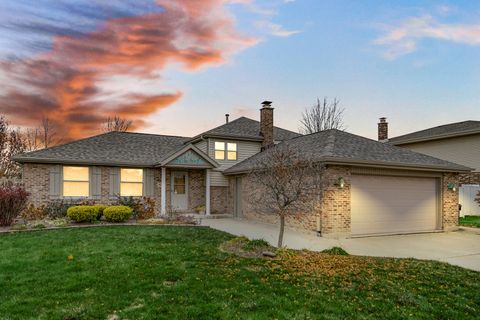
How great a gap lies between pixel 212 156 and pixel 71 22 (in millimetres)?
9500

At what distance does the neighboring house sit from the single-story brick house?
21.2 feet

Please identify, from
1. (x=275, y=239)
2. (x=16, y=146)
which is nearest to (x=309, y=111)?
(x=275, y=239)

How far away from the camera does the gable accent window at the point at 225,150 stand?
19.1 meters

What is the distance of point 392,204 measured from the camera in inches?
499

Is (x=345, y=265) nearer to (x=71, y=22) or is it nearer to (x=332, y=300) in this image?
(x=332, y=300)

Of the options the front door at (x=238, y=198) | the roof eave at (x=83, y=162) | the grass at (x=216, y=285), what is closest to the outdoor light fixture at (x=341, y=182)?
the grass at (x=216, y=285)

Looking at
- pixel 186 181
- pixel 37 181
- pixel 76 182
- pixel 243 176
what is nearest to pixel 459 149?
pixel 243 176

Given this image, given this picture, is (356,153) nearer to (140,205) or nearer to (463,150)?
(140,205)

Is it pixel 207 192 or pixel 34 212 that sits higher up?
pixel 207 192

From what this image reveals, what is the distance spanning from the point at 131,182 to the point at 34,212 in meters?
4.47

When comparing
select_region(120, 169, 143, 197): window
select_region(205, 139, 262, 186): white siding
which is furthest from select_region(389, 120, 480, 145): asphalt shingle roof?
select_region(120, 169, 143, 197): window

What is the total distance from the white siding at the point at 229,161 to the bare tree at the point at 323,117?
1667 cm

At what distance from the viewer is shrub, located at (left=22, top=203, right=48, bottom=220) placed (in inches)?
569

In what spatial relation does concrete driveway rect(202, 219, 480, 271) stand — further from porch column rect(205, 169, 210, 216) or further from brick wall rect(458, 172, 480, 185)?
brick wall rect(458, 172, 480, 185)
